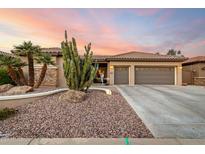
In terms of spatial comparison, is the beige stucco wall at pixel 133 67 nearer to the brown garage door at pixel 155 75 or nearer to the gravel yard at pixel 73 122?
the brown garage door at pixel 155 75

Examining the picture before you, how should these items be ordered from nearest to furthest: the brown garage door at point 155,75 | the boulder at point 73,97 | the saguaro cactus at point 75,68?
1. the boulder at point 73,97
2. the saguaro cactus at point 75,68
3. the brown garage door at point 155,75

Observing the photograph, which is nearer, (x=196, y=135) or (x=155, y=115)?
(x=196, y=135)

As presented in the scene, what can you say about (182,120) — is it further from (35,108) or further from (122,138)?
(35,108)

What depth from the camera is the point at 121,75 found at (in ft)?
63.6

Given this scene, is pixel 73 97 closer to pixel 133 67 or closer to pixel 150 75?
pixel 133 67

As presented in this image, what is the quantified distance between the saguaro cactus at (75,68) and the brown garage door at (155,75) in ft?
38.7

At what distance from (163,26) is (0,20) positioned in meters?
12.9

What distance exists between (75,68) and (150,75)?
13.5 metres

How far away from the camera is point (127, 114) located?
5996 mm

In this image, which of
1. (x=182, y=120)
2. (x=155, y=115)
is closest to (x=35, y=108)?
(x=155, y=115)

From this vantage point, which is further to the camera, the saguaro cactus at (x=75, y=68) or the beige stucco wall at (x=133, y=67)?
the beige stucco wall at (x=133, y=67)

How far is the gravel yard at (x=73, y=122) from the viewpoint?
4281 millimetres

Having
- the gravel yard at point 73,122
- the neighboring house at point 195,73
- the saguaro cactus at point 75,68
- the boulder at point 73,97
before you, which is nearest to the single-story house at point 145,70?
the neighboring house at point 195,73

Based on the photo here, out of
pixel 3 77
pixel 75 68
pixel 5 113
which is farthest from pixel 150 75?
pixel 5 113
